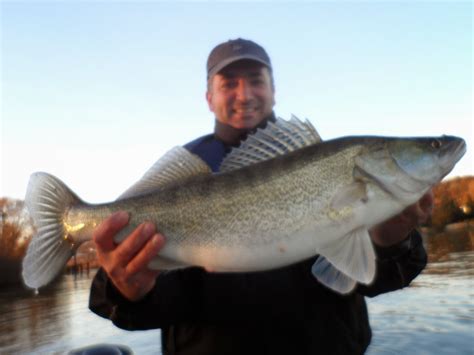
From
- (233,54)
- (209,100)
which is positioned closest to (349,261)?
(233,54)

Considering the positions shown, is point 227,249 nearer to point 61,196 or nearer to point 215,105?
point 61,196

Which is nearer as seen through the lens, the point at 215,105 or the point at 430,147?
the point at 430,147

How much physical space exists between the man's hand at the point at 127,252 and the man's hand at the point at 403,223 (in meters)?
1.67

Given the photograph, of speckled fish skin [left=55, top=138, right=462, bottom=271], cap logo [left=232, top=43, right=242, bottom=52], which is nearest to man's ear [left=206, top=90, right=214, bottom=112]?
cap logo [left=232, top=43, right=242, bottom=52]

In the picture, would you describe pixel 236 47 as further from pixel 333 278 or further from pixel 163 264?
pixel 333 278

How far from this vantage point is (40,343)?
1244cm

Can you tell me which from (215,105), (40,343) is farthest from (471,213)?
(215,105)

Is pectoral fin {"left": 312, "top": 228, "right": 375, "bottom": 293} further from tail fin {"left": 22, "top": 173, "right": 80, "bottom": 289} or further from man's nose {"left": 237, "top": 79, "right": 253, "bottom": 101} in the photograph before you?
man's nose {"left": 237, "top": 79, "right": 253, "bottom": 101}

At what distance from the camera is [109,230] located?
10.3 feet

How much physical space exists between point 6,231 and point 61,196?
35.8 m

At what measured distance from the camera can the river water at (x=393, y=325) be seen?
31.1 feet

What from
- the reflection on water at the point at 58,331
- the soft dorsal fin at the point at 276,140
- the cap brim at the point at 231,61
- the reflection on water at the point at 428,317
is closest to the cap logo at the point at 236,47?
the cap brim at the point at 231,61

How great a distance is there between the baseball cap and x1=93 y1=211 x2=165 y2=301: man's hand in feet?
7.12

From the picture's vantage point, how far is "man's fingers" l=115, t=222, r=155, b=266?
307 cm
